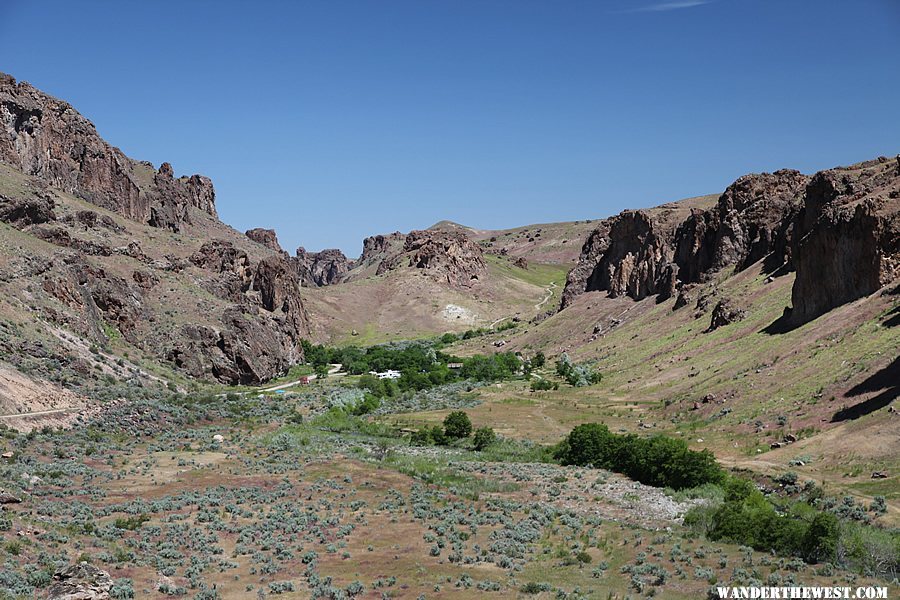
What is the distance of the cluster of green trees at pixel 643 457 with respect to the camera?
4128cm

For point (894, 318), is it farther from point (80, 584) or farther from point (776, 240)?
point (80, 584)

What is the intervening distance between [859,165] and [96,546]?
9417cm

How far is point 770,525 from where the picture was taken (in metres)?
29.3

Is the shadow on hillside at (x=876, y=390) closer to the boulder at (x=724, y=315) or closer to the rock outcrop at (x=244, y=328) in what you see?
the boulder at (x=724, y=315)

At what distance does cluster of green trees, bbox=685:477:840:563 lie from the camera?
2691 cm

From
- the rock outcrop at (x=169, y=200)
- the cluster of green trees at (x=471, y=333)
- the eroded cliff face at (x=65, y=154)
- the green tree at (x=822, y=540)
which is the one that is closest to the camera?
the green tree at (x=822, y=540)

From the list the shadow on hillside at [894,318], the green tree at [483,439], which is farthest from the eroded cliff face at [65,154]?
the shadow on hillside at [894,318]

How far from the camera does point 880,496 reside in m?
32.5

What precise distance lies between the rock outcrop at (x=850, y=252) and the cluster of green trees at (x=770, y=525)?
1370 inches

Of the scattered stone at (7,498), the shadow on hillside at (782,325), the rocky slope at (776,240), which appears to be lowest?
the scattered stone at (7,498)

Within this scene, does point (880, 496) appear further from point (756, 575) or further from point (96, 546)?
point (96, 546)

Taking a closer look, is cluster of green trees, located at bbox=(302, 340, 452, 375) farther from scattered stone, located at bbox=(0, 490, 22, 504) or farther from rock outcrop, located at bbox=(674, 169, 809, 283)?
scattered stone, located at bbox=(0, 490, 22, 504)

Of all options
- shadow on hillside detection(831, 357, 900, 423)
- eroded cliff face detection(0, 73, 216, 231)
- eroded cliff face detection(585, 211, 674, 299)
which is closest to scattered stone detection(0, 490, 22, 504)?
shadow on hillside detection(831, 357, 900, 423)

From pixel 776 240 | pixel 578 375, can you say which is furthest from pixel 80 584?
pixel 776 240
